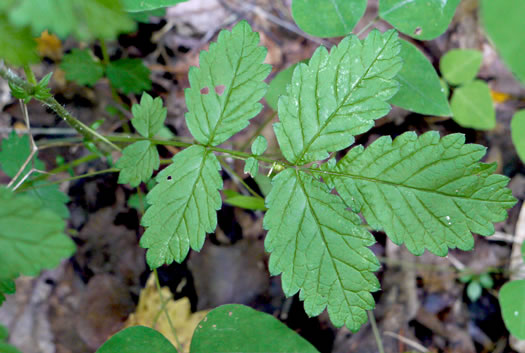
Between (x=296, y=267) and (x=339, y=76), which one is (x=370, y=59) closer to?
(x=339, y=76)

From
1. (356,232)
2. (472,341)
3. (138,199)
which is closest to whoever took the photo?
(356,232)

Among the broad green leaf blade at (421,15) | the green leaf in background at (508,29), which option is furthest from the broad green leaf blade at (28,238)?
the broad green leaf blade at (421,15)

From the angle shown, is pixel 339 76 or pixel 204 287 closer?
pixel 339 76

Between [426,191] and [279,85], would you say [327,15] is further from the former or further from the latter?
[426,191]

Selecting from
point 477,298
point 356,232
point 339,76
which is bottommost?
point 477,298

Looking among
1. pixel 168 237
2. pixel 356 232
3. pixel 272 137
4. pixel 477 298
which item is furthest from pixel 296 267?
pixel 477 298

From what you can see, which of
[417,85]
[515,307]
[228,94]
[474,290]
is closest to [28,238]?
→ [228,94]
